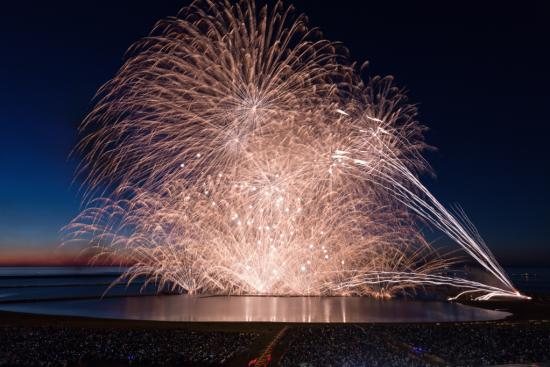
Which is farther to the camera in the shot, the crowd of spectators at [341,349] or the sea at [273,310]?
the sea at [273,310]

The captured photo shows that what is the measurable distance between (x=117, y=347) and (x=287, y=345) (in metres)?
4.82

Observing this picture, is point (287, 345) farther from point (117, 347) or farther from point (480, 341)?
point (480, 341)

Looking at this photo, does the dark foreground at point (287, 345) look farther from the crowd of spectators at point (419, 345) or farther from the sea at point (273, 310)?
the sea at point (273, 310)

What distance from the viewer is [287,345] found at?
1516 centimetres

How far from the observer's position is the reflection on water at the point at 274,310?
22.5m

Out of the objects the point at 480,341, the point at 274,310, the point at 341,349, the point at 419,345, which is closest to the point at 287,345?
the point at 341,349

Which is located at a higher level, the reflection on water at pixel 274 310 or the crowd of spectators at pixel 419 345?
the reflection on water at pixel 274 310

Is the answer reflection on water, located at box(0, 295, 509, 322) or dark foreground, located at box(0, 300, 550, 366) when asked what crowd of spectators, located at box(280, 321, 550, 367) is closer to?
dark foreground, located at box(0, 300, 550, 366)

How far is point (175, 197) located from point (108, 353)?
55.4 ft

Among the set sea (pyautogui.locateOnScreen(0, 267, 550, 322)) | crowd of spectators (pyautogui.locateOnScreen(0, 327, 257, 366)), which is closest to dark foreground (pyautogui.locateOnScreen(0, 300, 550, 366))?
crowd of spectators (pyautogui.locateOnScreen(0, 327, 257, 366))

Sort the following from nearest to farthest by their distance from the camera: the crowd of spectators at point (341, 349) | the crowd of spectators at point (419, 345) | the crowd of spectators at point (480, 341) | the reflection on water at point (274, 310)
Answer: the crowd of spectators at point (341, 349), the crowd of spectators at point (419, 345), the crowd of spectators at point (480, 341), the reflection on water at point (274, 310)

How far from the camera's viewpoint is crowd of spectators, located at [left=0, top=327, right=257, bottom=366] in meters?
14.7

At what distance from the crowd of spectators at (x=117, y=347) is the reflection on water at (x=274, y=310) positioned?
5.92m

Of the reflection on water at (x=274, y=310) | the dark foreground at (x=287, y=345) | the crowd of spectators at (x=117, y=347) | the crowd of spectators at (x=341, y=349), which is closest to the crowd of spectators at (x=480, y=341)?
the dark foreground at (x=287, y=345)
